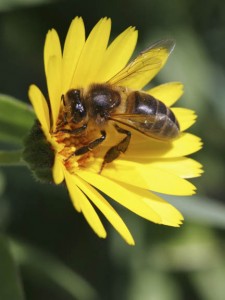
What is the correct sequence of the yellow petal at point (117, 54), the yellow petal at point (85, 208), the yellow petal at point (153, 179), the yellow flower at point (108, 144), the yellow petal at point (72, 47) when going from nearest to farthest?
1. the yellow petal at point (85, 208)
2. the yellow flower at point (108, 144)
3. the yellow petal at point (72, 47)
4. the yellow petal at point (153, 179)
5. the yellow petal at point (117, 54)

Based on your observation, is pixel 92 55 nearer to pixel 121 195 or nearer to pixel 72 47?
pixel 72 47

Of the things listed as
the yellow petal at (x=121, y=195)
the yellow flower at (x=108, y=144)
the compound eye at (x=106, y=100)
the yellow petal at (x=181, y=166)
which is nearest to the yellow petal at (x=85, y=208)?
the yellow flower at (x=108, y=144)

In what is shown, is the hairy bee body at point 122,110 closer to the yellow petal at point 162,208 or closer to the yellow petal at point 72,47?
the yellow petal at point 72,47

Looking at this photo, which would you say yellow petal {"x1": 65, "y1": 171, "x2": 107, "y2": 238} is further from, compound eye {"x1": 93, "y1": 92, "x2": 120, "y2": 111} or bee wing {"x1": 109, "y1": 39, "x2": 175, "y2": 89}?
bee wing {"x1": 109, "y1": 39, "x2": 175, "y2": 89}

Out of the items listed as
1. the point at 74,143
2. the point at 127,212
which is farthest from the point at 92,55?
the point at 127,212

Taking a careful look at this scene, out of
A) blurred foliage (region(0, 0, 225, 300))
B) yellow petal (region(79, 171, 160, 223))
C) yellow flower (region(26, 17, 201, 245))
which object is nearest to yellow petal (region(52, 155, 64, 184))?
yellow flower (region(26, 17, 201, 245))

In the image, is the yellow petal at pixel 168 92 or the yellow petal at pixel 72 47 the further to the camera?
the yellow petal at pixel 168 92

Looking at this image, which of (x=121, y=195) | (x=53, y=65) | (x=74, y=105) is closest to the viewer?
(x=53, y=65)
